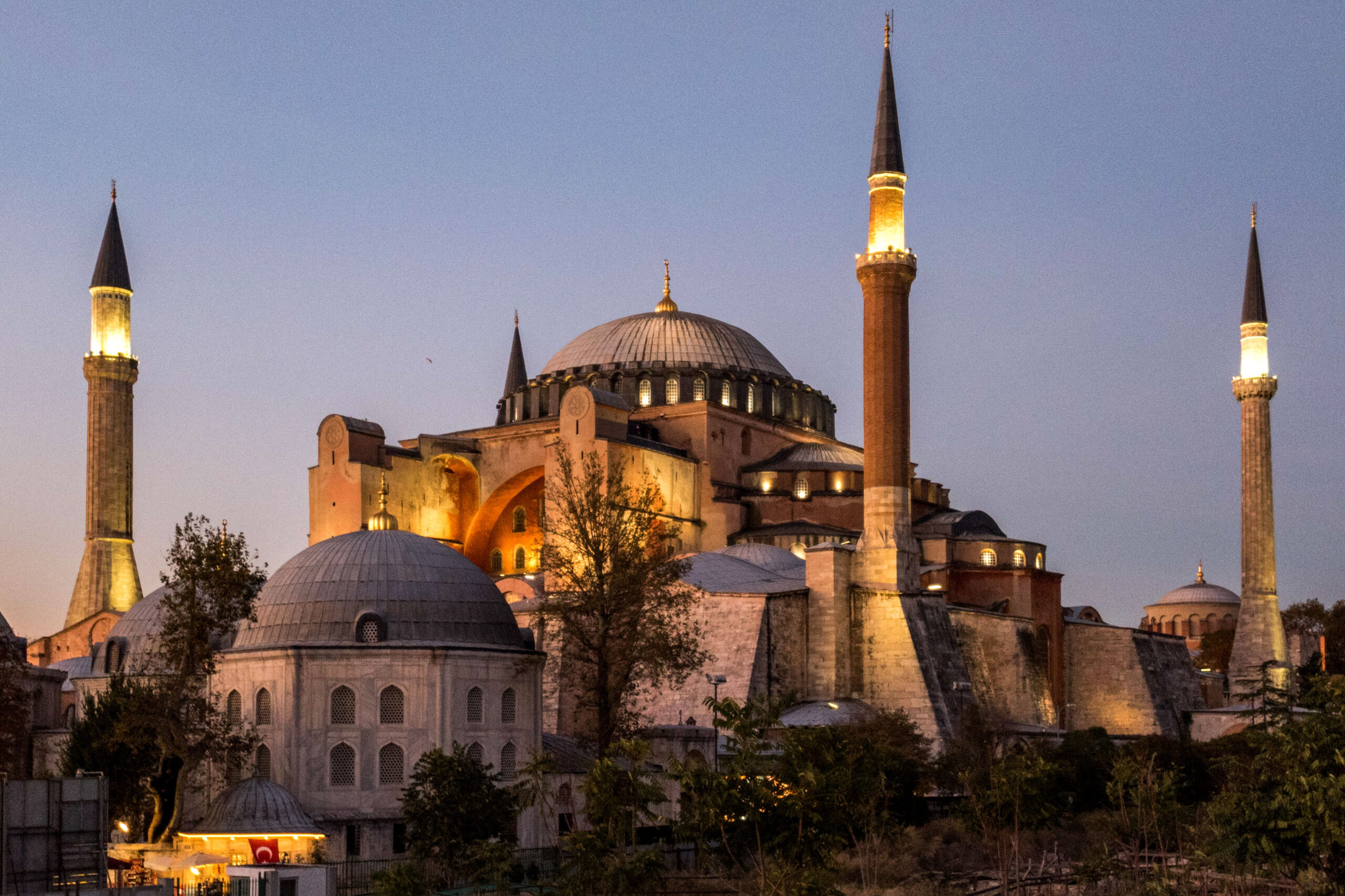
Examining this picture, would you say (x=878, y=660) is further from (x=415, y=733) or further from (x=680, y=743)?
(x=415, y=733)

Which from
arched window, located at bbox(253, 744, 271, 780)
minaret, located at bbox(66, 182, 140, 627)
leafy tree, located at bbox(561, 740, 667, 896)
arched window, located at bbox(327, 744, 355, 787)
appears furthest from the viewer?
minaret, located at bbox(66, 182, 140, 627)

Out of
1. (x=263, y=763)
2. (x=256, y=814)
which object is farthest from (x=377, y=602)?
(x=256, y=814)

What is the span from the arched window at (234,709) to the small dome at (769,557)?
16671mm

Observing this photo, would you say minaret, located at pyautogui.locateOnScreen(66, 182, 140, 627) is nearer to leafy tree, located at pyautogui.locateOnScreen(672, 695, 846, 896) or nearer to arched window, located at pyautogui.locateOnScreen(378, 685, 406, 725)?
arched window, located at pyautogui.locateOnScreen(378, 685, 406, 725)

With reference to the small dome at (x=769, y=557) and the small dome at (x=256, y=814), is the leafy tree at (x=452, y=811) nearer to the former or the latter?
the small dome at (x=256, y=814)

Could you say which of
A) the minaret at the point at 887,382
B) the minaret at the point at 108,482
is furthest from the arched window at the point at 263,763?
the minaret at the point at 108,482

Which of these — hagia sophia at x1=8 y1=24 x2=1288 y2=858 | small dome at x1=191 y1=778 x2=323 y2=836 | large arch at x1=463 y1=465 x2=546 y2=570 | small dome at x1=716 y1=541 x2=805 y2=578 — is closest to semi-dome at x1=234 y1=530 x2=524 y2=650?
hagia sophia at x1=8 y1=24 x2=1288 y2=858

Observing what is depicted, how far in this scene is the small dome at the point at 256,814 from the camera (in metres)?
23.8

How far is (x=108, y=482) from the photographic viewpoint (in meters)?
45.8

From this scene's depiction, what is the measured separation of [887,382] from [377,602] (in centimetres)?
1570

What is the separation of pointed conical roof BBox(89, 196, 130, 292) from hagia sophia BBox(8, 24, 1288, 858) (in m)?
0.10

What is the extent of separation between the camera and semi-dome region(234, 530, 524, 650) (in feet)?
86.0

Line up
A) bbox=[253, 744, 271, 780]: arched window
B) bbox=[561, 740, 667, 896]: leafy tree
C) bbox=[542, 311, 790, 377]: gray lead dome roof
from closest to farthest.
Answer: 1. bbox=[561, 740, 667, 896]: leafy tree
2. bbox=[253, 744, 271, 780]: arched window
3. bbox=[542, 311, 790, 377]: gray lead dome roof

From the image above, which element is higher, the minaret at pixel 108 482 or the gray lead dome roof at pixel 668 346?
the gray lead dome roof at pixel 668 346
